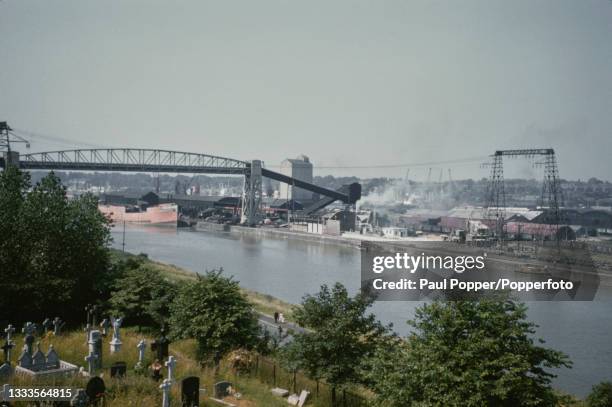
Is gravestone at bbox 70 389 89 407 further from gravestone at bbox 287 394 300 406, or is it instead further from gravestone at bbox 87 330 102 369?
gravestone at bbox 287 394 300 406

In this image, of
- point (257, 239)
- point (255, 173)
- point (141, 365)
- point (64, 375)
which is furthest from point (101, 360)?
point (255, 173)

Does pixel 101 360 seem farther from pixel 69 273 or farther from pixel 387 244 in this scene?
pixel 387 244

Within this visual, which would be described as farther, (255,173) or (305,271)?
(255,173)

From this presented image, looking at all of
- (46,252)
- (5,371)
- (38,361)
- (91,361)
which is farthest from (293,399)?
(46,252)

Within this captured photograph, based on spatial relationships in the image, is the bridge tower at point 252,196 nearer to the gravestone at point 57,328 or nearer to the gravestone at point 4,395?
the gravestone at point 57,328

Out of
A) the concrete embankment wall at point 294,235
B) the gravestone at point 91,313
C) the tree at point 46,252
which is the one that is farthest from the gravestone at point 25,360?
the concrete embankment wall at point 294,235
